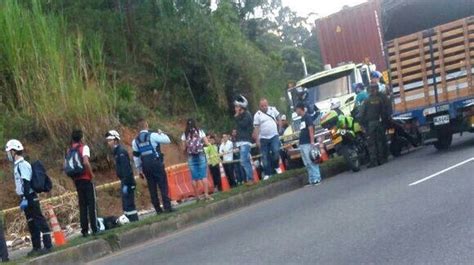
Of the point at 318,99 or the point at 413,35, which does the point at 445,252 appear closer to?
the point at 413,35

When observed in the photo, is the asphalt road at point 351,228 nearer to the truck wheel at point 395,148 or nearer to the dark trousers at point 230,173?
the truck wheel at point 395,148

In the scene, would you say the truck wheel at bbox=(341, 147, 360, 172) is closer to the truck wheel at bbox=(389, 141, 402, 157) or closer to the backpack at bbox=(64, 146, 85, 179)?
the truck wheel at bbox=(389, 141, 402, 157)

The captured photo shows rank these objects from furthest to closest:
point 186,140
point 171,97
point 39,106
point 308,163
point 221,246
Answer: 1. point 171,97
2. point 39,106
3. point 308,163
4. point 186,140
5. point 221,246

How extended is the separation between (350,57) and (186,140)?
42.7ft

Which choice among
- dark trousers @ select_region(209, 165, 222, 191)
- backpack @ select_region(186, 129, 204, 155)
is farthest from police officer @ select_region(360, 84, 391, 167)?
backpack @ select_region(186, 129, 204, 155)

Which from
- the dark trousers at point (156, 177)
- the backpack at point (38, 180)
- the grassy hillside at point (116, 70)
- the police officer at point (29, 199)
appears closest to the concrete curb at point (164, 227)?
the police officer at point (29, 199)

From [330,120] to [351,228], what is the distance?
860 cm

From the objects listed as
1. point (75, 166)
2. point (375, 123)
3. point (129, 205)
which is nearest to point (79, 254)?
point (75, 166)

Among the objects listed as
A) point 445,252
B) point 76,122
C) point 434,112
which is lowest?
point 445,252

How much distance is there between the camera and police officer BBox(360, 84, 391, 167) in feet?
56.8

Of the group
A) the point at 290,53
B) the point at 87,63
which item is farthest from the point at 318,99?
the point at 290,53

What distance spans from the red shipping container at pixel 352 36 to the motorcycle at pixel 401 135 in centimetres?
669

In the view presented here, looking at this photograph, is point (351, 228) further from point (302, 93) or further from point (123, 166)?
point (302, 93)

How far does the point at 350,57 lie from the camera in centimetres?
2655
